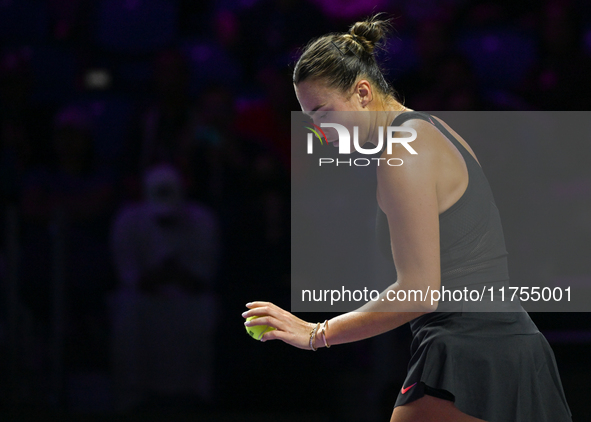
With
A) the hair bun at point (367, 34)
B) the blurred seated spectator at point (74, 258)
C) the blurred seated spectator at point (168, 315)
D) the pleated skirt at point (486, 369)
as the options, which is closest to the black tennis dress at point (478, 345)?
the pleated skirt at point (486, 369)

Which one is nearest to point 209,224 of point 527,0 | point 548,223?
point 548,223

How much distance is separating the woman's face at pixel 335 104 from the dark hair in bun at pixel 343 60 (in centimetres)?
1

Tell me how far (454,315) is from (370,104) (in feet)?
1.56

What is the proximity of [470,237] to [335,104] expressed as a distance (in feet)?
1.27

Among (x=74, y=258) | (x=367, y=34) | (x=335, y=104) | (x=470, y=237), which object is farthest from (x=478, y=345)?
(x=74, y=258)

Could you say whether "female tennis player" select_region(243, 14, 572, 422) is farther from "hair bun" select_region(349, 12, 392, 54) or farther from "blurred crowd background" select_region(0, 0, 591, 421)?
"blurred crowd background" select_region(0, 0, 591, 421)

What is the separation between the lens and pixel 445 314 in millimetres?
1407

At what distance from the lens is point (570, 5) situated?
152 inches

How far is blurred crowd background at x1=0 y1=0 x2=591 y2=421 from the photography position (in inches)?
121

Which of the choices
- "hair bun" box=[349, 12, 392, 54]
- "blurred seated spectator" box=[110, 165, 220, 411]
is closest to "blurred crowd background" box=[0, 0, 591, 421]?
"blurred seated spectator" box=[110, 165, 220, 411]

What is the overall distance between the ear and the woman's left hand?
47 cm

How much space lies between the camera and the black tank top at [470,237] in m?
1.38

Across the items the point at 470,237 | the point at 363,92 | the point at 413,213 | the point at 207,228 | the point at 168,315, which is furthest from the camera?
the point at 207,228

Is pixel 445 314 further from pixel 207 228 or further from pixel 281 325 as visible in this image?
pixel 207 228
